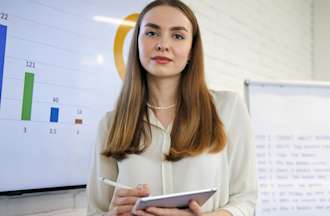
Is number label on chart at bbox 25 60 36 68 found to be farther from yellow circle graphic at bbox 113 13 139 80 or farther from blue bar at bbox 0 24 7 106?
yellow circle graphic at bbox 113 13 139 80

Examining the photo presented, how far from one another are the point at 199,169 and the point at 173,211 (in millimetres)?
185

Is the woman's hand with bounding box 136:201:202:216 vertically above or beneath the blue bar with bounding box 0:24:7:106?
beneath

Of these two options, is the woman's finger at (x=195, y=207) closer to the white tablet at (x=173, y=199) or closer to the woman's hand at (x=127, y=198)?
the white tablet at (x=173, y=199)

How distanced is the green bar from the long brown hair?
30 cm

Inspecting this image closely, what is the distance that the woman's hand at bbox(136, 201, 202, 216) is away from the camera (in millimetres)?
754

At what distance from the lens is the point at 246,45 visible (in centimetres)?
241

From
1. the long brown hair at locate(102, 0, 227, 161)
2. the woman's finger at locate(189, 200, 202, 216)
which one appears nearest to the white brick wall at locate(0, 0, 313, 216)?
the long brown hair at locate(102, 0, 227, 161)

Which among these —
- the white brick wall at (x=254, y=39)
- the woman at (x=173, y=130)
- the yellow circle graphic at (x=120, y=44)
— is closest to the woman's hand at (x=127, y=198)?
the woman at (x=173, y=130)

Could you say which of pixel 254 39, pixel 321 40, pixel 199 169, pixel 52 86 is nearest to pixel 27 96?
pixel 52 86

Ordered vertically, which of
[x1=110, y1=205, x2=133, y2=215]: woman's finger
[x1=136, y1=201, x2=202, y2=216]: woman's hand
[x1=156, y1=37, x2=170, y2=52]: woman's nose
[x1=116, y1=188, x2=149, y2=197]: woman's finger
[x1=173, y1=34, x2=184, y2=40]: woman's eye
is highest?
[x1=173, y1=34, x2=184, y2=40]: woman's eye

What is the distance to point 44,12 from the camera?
117cm

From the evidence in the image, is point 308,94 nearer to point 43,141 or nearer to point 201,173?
point 201,173

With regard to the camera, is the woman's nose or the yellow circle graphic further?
the yellow circle graphic

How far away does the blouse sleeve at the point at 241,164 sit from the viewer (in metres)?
0.98
